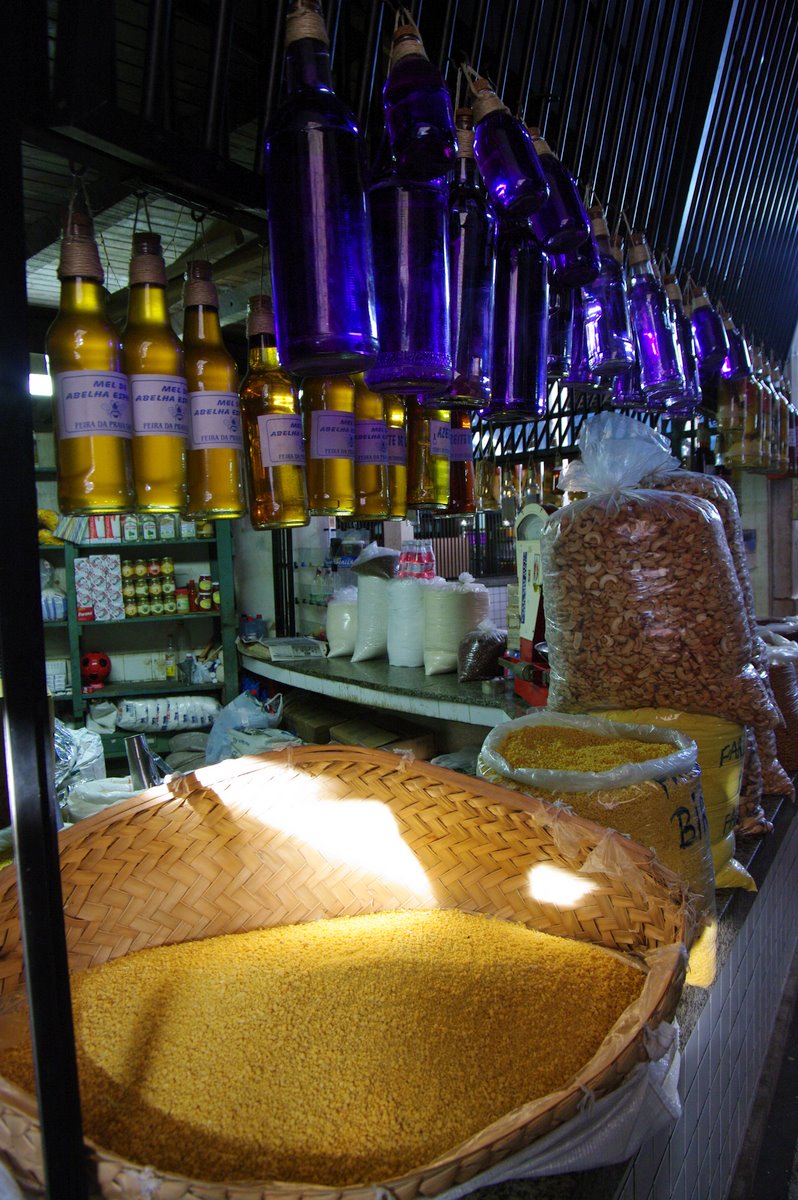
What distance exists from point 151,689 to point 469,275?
11.6 ft

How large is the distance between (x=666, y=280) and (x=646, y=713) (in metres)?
1.20

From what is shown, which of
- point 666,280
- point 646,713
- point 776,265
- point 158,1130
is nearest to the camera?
point 158,1130

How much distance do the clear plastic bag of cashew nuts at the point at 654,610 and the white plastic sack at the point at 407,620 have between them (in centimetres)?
125

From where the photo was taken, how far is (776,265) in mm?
3631

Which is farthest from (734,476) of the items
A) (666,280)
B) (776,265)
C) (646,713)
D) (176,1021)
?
(176,1021)

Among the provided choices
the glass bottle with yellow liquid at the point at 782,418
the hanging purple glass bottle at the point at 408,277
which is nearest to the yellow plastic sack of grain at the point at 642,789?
the hanging purple glass bottle at the point at 408,277

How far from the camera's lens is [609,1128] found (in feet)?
1.89

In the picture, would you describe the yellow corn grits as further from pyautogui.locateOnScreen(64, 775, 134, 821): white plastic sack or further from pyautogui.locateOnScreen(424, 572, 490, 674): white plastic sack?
pyautogui.locateOnScreen(64, 775, 134, 821): white plastic sack

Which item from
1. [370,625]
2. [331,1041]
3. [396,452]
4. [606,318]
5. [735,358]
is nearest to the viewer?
[331,1041]

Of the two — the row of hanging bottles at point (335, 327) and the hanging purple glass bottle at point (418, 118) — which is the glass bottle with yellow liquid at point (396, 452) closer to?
the row of hanging bottles at point (335, 327)

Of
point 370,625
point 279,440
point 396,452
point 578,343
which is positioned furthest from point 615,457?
point 370,625

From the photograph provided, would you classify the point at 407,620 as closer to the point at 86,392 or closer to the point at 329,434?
the point at 329,434

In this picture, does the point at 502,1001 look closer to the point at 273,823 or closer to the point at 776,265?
the point at 273,823

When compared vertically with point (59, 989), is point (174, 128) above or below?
above
